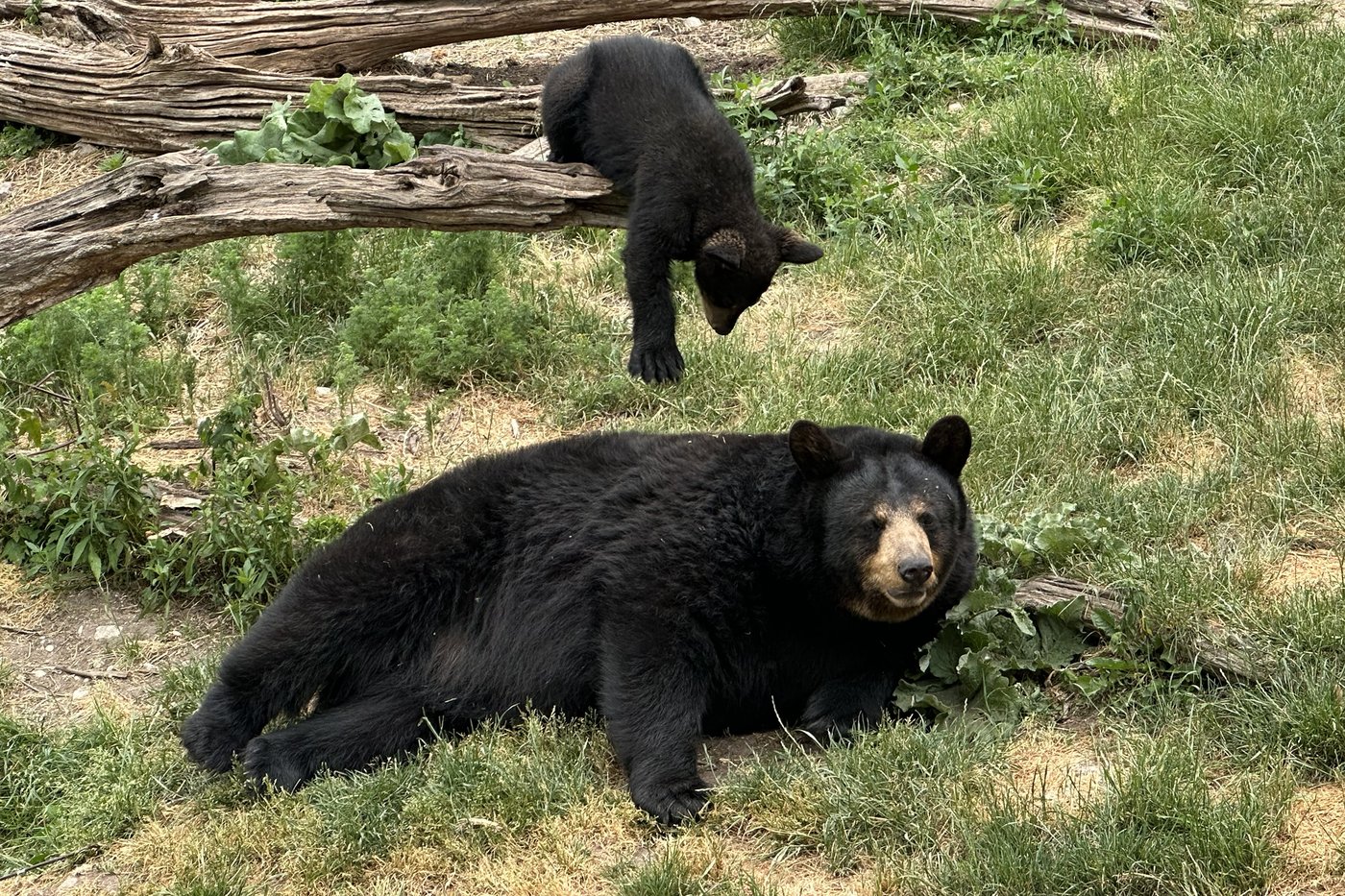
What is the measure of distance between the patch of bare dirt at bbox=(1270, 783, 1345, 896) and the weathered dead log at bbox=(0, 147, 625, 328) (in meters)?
4.01

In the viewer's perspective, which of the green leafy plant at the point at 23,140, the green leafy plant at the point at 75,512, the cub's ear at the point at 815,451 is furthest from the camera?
the green leafy plant at the point at 23,140

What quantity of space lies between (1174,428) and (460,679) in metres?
3.45

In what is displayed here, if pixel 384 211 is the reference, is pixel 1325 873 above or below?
below

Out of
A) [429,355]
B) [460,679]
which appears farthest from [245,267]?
[460,679]

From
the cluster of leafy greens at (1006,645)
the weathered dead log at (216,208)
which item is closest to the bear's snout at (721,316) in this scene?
the weathered dead log at (216,208)

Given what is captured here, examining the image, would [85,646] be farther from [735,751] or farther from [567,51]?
[567,51]

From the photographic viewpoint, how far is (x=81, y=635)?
6613 millimetres

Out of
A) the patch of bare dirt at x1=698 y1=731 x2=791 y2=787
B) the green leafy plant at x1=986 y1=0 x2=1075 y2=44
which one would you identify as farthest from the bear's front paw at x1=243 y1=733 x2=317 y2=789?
the green leafy plant at x1=986 y1=0 x2=1075 y2=44

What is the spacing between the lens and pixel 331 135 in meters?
8.90

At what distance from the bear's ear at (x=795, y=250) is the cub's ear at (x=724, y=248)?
36cm

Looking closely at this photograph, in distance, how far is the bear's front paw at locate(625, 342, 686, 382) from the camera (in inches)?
301

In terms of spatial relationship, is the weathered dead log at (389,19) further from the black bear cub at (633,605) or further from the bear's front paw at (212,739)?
the bear's front paw at (212,739)

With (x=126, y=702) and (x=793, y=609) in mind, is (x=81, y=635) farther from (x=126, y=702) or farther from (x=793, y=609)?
(x=793, y=609)

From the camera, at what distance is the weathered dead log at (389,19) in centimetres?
1000
